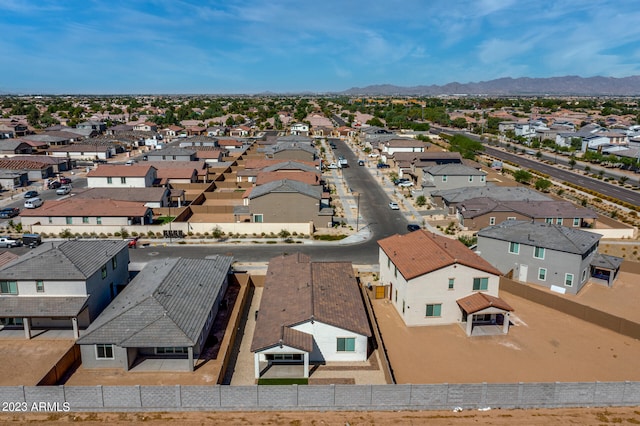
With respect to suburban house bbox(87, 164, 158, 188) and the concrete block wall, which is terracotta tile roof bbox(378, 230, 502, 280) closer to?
the concrete block wall

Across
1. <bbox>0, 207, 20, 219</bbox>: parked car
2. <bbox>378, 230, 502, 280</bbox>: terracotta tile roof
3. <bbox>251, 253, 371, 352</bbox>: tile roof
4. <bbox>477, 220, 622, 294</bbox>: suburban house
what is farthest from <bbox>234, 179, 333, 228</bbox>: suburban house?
<bbox>0, 207, 20, 219</bbox>: parked car

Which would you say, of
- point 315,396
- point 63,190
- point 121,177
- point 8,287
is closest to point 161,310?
point 315,396

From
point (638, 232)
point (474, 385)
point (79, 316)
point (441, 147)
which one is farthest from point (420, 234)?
point (441, 147)

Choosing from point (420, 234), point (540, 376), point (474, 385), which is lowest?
point (540, 376)

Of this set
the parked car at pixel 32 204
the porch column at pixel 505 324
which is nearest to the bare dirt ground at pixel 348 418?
the porch column at pixel 505 324

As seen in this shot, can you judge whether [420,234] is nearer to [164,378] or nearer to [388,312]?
[388,312]
